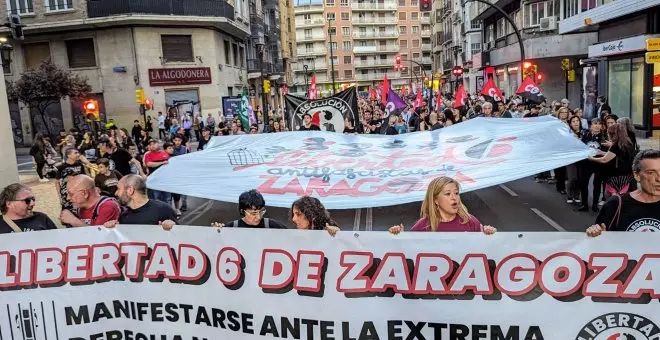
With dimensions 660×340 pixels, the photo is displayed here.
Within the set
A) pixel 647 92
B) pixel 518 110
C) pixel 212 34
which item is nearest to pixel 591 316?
pixel 518 110

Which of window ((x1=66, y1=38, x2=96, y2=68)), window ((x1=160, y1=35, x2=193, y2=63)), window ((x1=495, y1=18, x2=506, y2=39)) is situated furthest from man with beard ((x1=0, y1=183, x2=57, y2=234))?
window ((x1=495, y1=18, x2=506, y2=39))

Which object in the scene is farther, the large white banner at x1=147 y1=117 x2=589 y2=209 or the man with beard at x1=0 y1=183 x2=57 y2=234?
the large white banner at x1=147 y1=117 x2=589 y2=209

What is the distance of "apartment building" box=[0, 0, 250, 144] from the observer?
31578 mm

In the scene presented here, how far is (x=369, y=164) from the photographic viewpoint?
848 centimetres

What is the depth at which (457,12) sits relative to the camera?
209 ft

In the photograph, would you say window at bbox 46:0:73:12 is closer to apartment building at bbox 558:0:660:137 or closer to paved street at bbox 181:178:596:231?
paved street at bbox 181:178:596:231

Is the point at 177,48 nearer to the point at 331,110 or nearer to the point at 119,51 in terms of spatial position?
the point at 119,51

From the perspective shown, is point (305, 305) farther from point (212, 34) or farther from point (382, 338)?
point (212, 34)

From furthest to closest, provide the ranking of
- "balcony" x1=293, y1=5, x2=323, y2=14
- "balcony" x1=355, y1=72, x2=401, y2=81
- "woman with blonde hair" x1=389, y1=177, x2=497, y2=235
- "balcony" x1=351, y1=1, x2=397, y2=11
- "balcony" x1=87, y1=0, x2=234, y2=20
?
"balcony" x1=355, y1=72, x2=401, y2=81 < "balcony" x1=351, y1=1, x2=397, y2=11 < "balcony" x1=293, y1=5, x2=323, y2=14 < "balcony" x1=87, y1=0, x2=234, y2=20 < "woman with blonde hair" x1=389, y1=177, x2=497, y2=235

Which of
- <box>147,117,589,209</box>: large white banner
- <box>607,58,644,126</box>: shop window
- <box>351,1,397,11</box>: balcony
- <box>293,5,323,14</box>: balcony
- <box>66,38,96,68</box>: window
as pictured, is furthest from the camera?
<box>351,1,397,11</box>: balcony

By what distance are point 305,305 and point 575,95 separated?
118 ft

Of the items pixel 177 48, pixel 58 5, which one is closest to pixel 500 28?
pixel 177 48

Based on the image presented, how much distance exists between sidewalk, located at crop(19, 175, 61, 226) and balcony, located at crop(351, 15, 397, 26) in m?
95.2

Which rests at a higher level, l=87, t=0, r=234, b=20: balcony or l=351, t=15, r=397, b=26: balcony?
l=351, t=15, r=397, b=26: balcony
